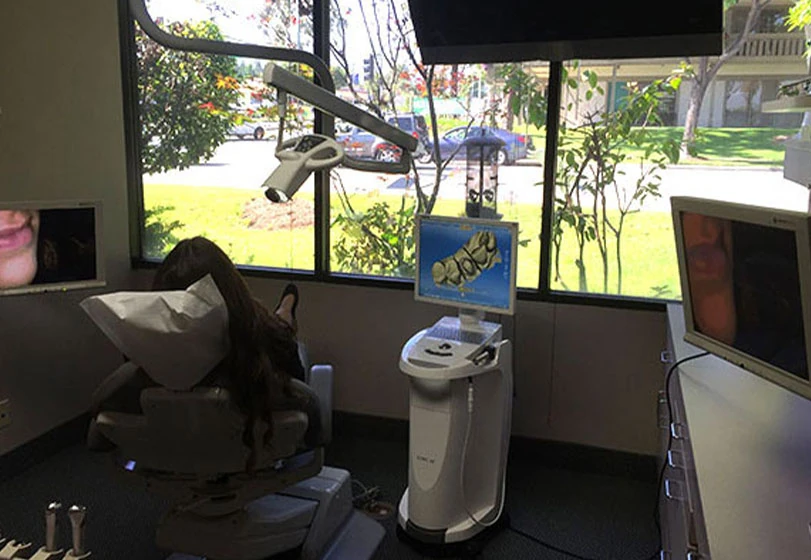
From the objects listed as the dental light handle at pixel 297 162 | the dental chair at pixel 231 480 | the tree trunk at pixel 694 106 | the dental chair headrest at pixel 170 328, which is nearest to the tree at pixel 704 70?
the tree trunk at pixel 694 106

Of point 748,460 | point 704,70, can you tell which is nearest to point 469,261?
point 704,70

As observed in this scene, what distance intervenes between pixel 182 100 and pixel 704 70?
7.93 feet

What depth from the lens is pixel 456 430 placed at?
97.9 inches

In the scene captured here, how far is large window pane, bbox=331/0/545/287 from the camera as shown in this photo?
3.12 metres

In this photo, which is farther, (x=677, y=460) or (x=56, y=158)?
(x=56, y=158)

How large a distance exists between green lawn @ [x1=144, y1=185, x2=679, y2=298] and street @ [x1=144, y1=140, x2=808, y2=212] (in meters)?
0.04

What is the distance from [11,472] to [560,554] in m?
2.28

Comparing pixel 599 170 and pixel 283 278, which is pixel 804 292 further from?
pixel 283 278

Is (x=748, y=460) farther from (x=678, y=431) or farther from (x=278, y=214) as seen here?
(x=278, y=214)

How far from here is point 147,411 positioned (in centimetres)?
190

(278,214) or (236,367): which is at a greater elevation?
(278,214)

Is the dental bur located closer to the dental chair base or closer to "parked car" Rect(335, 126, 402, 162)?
the dental chair base

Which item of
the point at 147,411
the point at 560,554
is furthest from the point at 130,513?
the point at 560,554

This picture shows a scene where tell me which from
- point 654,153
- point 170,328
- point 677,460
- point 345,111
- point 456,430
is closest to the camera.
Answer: point 170,328
